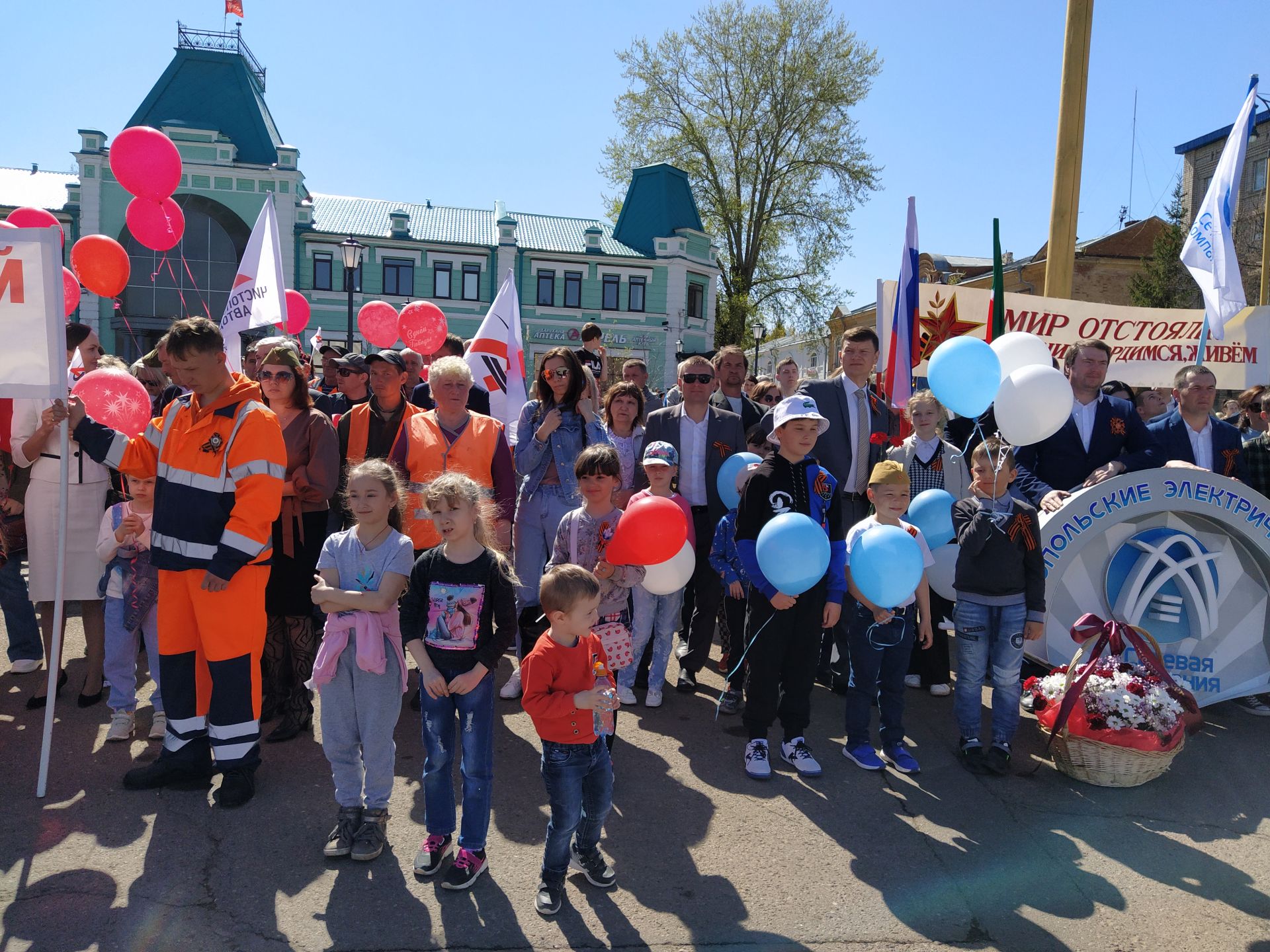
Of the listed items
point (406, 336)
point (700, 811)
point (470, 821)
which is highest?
point (406, 336)

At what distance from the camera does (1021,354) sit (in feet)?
16.2

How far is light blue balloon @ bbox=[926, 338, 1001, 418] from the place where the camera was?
468 cm

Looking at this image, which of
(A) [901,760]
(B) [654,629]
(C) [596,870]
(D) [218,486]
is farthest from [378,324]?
(C) [596,870]

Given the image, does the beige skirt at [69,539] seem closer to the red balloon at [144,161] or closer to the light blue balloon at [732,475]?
the red balloon at [144,161]

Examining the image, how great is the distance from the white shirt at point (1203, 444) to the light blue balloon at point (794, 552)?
3.32 metres

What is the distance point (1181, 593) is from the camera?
5.24 meters

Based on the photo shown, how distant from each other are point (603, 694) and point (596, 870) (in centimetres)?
74

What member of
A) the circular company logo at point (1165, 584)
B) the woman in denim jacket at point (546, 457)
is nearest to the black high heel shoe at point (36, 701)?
the woman in denim jacket at point (546, 457)

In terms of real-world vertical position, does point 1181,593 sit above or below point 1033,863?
above

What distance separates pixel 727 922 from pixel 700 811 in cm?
84

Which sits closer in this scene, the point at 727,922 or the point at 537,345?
the point at 727,922

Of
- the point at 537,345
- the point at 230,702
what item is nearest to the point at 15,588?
the point at 230,702

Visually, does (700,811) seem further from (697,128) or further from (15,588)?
(697,128)

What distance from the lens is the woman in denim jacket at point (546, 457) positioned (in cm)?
510
